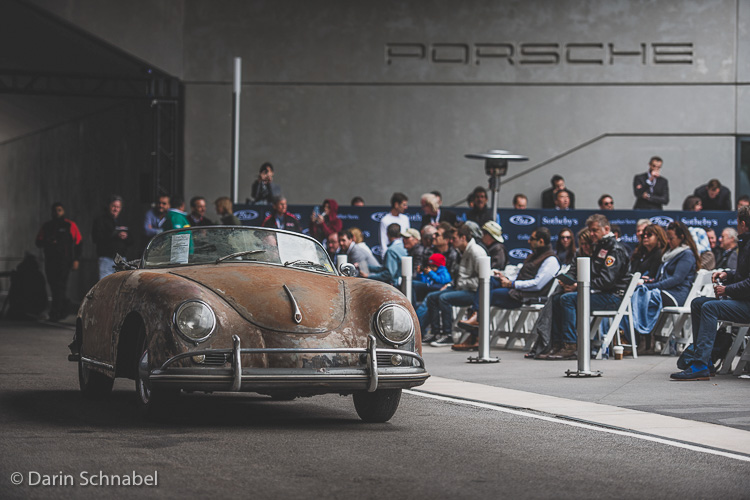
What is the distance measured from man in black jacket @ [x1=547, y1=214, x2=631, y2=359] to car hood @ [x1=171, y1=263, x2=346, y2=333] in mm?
5727

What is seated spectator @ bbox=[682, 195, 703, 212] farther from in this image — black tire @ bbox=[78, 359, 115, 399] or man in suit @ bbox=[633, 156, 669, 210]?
black tire @ bbox=[78, 359, 115, 399]

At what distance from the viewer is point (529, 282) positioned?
1445 cm

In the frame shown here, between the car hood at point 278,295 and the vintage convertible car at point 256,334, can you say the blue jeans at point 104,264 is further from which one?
the car hood at point 278,295

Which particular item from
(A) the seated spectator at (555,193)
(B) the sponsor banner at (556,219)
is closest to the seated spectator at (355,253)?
(B) the sponsor banner at (556,219)

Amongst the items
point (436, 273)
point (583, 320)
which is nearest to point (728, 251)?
point (436, 273)

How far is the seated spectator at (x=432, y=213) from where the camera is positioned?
18203 millimetres

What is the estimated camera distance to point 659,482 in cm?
590

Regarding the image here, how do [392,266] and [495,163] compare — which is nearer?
[392,266]

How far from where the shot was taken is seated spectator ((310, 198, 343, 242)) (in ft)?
61.1

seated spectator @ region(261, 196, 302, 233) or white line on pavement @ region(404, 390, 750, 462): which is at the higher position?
seated spectator @ region(261, 196, 302, 233)

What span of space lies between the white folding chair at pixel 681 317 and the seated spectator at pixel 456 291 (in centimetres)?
248

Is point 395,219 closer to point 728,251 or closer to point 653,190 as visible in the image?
point 653,190

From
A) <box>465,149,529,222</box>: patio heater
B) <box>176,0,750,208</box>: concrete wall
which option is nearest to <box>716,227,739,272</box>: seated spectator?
<box>465,149,529,222</box>: patio heater

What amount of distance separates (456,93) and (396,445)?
57.9 ft
